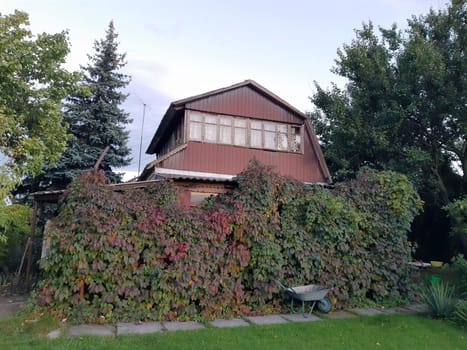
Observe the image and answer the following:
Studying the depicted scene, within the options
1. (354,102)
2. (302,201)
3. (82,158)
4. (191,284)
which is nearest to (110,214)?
(191,284)

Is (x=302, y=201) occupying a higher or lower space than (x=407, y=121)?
lower

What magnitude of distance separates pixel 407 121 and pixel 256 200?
420 inches

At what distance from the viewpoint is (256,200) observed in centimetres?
677

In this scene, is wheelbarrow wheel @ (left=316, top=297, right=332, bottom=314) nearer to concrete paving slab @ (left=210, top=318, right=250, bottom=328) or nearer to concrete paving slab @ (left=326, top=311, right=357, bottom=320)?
concrete paving slab @ (left=326, top=311, right=357, bottom=320)

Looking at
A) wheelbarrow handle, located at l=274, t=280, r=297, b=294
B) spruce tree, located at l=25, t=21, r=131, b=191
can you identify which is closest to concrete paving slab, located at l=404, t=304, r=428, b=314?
wheelbarrow handle, located at l=274, t=280, r=297, b=294

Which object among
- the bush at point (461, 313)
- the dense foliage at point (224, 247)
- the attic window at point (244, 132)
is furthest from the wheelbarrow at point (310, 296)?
the attic window at point (244, 132)

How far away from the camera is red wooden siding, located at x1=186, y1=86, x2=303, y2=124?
1332 cm

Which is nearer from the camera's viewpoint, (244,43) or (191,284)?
(191,284)

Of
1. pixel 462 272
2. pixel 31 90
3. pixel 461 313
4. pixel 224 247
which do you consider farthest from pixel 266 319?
pixel 31 90

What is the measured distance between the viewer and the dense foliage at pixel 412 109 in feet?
42.8

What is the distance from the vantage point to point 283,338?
4.89 meters

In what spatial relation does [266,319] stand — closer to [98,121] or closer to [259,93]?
[259,93]

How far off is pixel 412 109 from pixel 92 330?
13332 millimetres

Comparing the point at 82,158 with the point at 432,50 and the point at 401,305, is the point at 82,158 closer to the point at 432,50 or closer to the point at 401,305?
the point at 401,305
